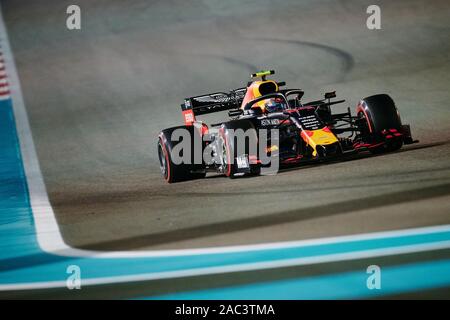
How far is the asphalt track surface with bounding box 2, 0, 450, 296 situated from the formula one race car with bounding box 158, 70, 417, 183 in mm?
227

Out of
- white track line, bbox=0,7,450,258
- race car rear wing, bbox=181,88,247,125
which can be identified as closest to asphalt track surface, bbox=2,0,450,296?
white track line, bbox=0,7,450,258

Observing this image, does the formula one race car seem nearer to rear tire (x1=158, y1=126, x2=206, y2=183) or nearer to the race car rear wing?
rear tire (x1=158, y1=126, x2=206, y2=183)

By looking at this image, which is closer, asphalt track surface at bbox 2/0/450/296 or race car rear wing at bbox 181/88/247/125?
asphalt track surface at bbox 2/0/450/296

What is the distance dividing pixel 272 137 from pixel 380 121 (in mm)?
1359

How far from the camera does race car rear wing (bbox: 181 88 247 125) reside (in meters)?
14.4

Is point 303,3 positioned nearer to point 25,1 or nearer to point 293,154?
point 25,1

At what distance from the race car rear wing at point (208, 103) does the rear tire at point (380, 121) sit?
2440 millimetres

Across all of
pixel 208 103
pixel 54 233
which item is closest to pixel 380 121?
pixel 208 103

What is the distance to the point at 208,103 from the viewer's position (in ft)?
47.4

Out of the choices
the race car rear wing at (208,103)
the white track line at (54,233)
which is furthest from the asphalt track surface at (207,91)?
the race car rear wing at (208,103)

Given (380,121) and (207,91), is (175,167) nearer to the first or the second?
(380,121)

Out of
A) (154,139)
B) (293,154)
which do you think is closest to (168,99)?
(154,139)

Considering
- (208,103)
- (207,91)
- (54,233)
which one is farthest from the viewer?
(207,91)

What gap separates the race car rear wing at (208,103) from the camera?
1439 centimetres
